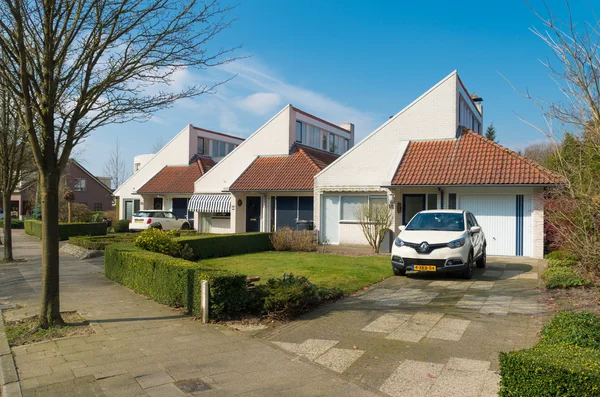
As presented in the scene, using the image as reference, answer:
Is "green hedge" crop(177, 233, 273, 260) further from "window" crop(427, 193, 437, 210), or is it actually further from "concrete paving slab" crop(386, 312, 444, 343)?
"concrete paving slab" crop(386, 312, 444, 343)

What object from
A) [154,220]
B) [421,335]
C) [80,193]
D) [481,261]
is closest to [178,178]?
[154,220]

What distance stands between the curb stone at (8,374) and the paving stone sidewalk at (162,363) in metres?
0.07

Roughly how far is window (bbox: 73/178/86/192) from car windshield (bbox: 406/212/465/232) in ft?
173

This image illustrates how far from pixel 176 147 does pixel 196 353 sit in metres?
27.7

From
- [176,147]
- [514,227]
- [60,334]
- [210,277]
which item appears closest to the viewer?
[60,334]

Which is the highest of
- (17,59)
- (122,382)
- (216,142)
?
(216,142)

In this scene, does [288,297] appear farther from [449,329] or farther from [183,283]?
[449,329]

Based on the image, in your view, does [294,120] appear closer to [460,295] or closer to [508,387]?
[460,295]

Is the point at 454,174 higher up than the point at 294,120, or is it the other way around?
the point at 294,120

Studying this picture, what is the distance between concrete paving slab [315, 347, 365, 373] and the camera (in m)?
5.46

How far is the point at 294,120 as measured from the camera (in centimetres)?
2550

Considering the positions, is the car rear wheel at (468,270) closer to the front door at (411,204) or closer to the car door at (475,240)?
the car door at (475,240)

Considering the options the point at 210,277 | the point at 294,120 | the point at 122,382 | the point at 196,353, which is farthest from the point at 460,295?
the point at 294,120

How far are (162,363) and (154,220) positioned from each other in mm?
22959
